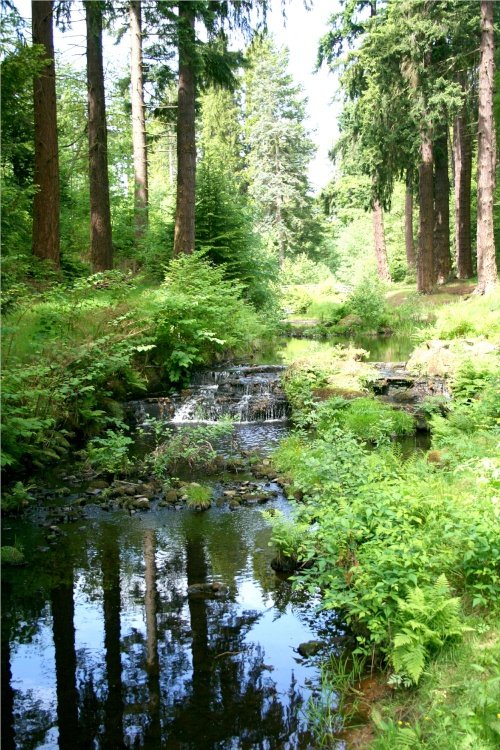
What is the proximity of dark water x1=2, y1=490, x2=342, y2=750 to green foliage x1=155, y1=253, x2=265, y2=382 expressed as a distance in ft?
23.2

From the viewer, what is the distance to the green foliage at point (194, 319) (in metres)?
13.3

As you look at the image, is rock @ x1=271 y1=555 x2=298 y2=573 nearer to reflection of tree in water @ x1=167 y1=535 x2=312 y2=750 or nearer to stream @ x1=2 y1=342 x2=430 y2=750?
stream @ x1=2 y1=342 x2=430 y2=750

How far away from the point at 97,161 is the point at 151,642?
1372 cm

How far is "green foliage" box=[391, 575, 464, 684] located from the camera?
3590 millimetres

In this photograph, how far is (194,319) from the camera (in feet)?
44.1

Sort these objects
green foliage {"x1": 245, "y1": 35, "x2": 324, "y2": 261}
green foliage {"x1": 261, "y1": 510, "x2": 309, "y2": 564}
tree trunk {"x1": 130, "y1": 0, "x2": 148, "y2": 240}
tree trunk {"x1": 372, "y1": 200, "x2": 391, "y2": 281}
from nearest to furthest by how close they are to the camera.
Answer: green foliage {"x1": 261, "y1": 510, "x2": 309, "y2": 564} < tree trunk {"x1": 130, "y1": 0, "x2": 148, "y2": 240} < tree trunk {"x1": 372, "y1": 200, "x2": 391, "y2": 281} < green foliage {"x1": 245, "y1": 35, "x2": 324, "y2": 261}

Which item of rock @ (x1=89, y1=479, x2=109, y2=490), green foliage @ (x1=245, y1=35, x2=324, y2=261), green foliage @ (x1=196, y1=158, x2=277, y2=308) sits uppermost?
A: green foliage @ (x1=245, y1=35, x2=324, y2=261)

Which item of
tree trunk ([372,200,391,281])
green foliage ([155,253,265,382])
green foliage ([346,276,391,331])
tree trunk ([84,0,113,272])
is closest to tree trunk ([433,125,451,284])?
green foliage ([346,276,391,331])

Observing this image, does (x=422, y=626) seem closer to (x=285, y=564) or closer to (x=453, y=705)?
(x=453, y=705)

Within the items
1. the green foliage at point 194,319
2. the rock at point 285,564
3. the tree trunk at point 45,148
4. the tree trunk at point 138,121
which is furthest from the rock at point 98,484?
the tree trunk at point 138,121

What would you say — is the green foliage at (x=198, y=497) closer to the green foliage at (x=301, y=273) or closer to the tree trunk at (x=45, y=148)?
the tree trunk at (x=45, y=148)

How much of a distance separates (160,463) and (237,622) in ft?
12.9

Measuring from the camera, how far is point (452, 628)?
12.2ft

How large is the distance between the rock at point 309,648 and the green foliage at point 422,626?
77 cm
